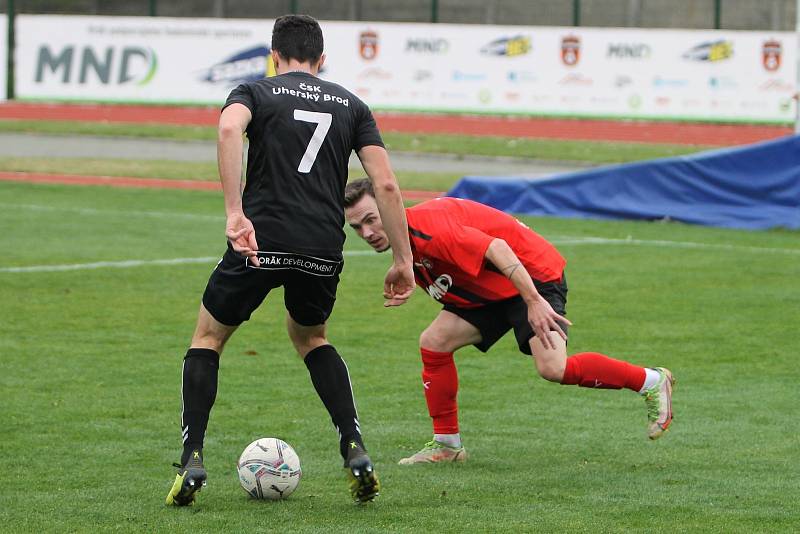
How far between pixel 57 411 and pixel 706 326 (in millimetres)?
4930

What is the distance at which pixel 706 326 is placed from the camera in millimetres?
10094

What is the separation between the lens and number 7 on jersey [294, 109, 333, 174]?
5402 mm

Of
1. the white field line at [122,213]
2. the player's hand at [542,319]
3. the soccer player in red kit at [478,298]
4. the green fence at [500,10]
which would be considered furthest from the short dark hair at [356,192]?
the green fence at [500,10]

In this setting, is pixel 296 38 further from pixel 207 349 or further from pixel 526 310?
pixel 526 310

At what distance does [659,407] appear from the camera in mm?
6363

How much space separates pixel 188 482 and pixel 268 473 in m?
0.41

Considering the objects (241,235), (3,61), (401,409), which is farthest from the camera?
(3,61)

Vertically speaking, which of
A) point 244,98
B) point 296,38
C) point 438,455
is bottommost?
point 438,455

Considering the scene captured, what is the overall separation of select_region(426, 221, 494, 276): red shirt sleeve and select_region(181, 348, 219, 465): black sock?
1.06 m

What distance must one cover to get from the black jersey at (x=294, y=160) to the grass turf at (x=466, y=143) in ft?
62.6

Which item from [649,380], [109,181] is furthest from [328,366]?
[109,181]

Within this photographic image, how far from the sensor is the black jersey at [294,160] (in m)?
5.35

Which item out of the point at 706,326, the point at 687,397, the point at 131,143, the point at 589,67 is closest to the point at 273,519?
the point at 687,397

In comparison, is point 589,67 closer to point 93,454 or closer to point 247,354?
point 247,354
